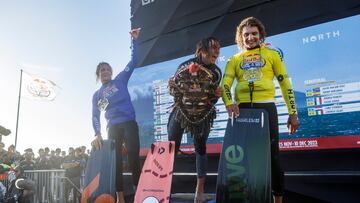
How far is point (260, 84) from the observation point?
305 centimetres

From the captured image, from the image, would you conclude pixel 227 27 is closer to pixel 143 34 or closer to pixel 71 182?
pixel 143 34

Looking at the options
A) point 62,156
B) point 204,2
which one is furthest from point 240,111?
point 62,156

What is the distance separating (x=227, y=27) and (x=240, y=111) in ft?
10.3

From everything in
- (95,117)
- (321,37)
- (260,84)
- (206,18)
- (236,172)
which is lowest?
(236,172)

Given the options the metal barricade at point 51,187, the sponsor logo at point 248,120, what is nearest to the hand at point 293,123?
the sponsor logo at point 248,120

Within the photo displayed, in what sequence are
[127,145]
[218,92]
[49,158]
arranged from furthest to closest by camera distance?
[49,158] → [127,145] → [218,92]

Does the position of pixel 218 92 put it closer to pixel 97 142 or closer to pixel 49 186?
pixel 97 142

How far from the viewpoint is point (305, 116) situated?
4.84 metres

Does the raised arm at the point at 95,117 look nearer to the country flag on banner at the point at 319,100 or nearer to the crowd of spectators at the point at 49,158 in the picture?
the country flag on banner at the point at 319,100

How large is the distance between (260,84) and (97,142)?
2.01m

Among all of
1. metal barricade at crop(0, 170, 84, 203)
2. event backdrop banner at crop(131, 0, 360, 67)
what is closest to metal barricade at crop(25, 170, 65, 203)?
metal barricade at crop(0, 170, 84, 203)

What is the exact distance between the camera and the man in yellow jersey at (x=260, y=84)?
9.78 feet

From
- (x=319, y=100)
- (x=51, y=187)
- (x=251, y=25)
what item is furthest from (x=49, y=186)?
(x=251, y=25)

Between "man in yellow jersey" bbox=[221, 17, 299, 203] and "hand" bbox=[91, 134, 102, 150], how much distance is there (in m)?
1.65
